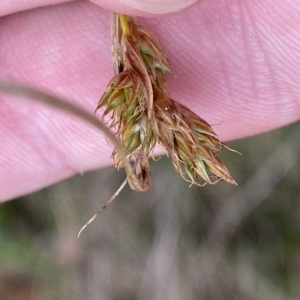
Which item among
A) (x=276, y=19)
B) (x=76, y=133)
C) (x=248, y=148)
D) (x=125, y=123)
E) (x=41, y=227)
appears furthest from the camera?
(x=41, y=227)

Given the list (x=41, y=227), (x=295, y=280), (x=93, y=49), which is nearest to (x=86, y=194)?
(x=41, y=227)

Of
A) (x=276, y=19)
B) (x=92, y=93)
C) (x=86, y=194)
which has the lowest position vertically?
(x=86, y=194)

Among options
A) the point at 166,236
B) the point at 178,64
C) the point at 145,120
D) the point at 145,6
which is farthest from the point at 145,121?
the point at 166,236

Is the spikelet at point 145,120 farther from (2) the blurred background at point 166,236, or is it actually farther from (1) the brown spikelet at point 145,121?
(2) the blurred background at point 166,236

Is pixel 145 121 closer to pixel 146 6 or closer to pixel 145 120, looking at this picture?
pixel 145 120

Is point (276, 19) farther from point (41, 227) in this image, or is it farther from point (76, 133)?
point (41, 227)

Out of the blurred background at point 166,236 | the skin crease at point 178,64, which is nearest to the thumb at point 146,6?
the skin crease at point 178,64
